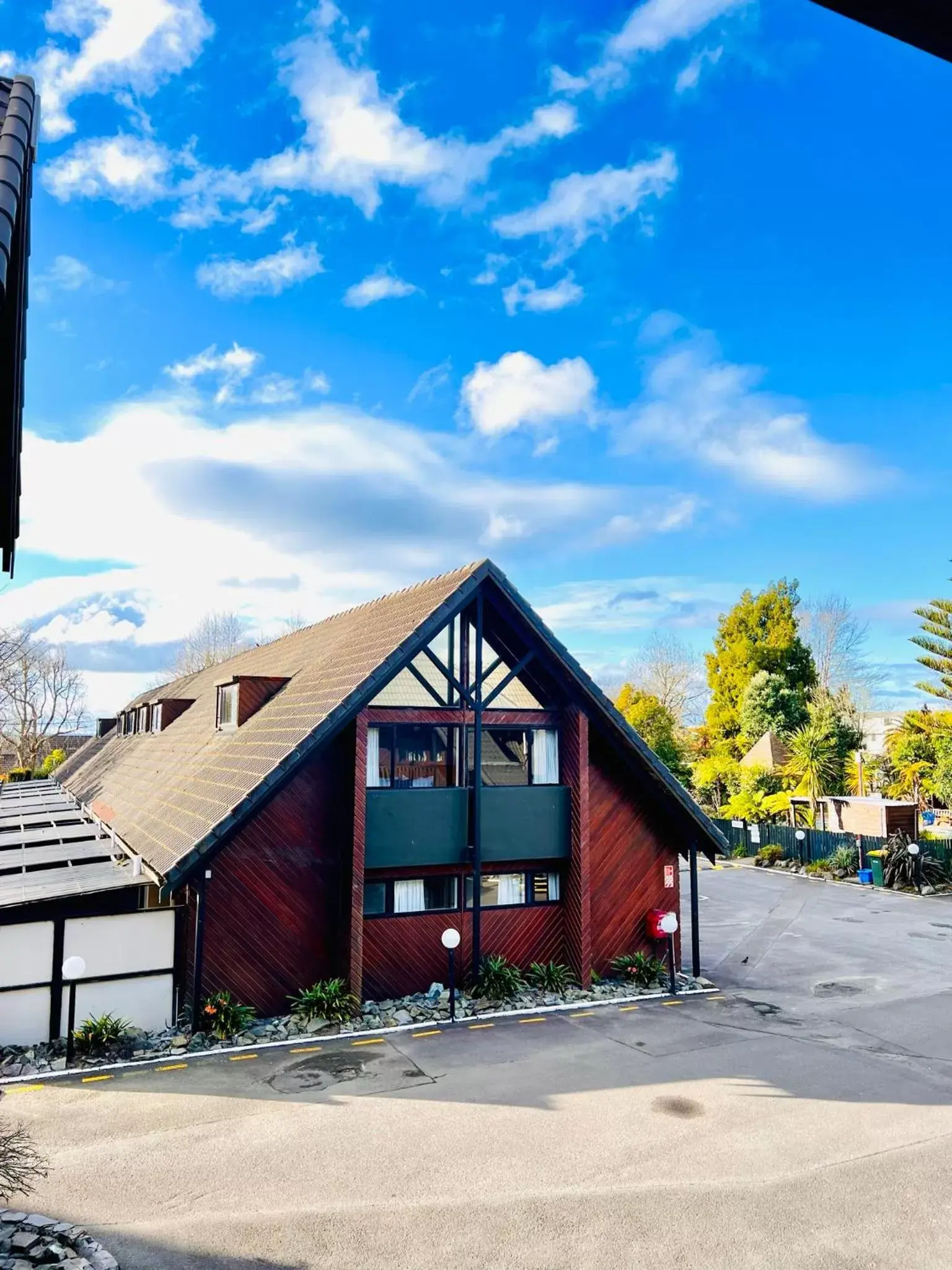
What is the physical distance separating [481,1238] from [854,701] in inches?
2056

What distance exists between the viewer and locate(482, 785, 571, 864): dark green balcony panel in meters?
14.6

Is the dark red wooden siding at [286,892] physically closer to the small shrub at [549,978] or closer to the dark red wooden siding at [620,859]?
the small shrub at [549,978]

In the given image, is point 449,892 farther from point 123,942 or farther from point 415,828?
point 123,942

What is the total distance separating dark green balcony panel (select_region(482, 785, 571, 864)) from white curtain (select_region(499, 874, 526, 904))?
1.52 ft

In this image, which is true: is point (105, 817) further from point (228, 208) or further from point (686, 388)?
point (686, 388)

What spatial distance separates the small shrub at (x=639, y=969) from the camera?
15266 millimetres

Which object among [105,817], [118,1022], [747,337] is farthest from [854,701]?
[118,1022]

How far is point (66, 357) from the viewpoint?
10461mm

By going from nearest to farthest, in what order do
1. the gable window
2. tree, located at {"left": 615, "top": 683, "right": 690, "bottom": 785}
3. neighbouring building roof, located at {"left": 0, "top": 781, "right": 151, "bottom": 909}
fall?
neighbouring building roof, located at {"left": 0, "top": 781, "right": 151, "bottom": 909}, the gable window, tree, located at {"left": 615, "top": 683, "right": 690, "bottom": 785}

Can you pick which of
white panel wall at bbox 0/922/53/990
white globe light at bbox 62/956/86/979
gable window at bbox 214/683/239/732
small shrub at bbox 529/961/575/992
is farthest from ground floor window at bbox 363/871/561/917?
gable window at bbox 214/683/239/732


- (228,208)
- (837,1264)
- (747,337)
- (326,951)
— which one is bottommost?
(837,1264)

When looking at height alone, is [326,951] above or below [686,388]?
below

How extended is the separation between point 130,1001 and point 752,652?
126 feet

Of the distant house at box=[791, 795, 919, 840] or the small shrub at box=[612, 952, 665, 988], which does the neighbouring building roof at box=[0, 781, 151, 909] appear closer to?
the small shrub at box=[612, 952, 665, 988]
